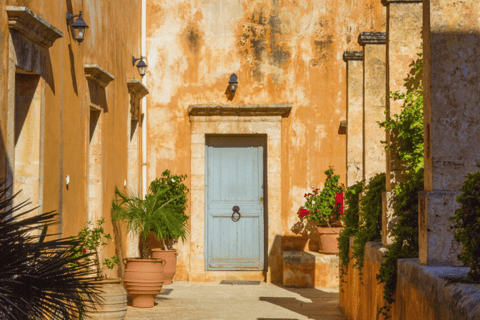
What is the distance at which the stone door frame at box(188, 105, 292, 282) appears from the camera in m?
10.6

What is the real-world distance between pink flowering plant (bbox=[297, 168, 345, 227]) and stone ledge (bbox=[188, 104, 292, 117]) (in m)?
1.32

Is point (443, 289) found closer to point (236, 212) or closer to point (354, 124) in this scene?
point (354, 124)

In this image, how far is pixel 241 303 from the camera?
27.1ft

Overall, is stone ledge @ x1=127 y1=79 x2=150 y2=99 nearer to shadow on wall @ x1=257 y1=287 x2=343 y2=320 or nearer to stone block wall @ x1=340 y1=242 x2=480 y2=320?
shadow on wall @ x1=257 y1=287 x2=343 y2=320

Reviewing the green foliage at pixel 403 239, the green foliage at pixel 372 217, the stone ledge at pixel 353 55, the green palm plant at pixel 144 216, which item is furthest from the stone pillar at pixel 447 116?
the green palm plant at pixel 144 216

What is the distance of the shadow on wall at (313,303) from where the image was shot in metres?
7.49

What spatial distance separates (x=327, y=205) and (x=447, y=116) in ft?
21.7

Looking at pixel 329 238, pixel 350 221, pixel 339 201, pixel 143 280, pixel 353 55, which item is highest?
pixel 353 55

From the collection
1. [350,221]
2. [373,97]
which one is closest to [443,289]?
[350,221]

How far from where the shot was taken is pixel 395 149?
5.66 m

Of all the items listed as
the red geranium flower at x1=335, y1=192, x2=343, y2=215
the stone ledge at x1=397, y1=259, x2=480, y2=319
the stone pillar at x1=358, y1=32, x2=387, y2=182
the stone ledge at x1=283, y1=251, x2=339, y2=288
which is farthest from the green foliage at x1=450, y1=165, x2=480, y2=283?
the red geranium flower at x1=335, y1=192, x2=343, y2=215

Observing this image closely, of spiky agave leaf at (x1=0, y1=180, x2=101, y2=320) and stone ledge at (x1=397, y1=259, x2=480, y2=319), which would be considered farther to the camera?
spiky agave leaf at (x1=0, y1=180, x2=101, y2=320)

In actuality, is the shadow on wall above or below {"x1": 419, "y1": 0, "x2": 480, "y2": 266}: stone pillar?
below

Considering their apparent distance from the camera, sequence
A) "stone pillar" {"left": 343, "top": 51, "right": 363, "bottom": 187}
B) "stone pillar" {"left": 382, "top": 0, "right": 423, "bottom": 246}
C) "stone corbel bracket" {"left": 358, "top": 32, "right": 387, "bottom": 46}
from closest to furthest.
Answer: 1. "stone pillar" {"left": 382, "top": 0, "right": 423, "bottom": 246}
2. "stone corbel bracket" {"left": 358, "top": 32, "right": 387, "bottom": 46}
3. "stone pillar" {"left": 343, "top": 51, "right": 363, "bottom": 187}
